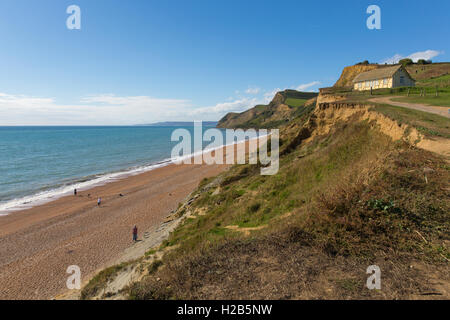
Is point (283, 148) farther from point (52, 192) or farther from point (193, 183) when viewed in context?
point (52, 192)

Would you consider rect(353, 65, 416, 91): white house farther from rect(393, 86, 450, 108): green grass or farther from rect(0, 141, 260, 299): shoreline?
rect(0, 141, 260, 299): shoreline

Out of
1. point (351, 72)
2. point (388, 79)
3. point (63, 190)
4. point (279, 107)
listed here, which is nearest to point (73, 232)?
point (63, 190)

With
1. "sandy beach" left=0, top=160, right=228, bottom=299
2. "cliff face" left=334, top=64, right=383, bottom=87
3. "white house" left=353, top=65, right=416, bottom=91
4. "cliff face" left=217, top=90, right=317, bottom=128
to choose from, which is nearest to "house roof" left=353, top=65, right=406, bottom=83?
"white house" left=353, top=65, right=416, bottom=91

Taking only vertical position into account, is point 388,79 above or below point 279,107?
below

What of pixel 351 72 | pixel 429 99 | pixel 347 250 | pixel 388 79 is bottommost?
pixel 347 250

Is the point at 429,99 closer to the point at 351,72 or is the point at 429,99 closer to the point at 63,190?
the point at 63,190

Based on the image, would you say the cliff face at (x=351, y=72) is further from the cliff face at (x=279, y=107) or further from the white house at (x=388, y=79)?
the cliff face at (x=279, y=107)

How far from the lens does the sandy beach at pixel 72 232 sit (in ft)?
43.1

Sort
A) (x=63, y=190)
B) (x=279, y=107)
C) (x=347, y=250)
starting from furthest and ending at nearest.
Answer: (x=279, y=107), (x=63, y=190), (x=347, y=250)

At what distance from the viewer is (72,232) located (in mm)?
18703

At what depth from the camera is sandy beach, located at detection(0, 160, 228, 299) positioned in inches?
517

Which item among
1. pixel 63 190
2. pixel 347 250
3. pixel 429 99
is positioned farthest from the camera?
pixel 63 190

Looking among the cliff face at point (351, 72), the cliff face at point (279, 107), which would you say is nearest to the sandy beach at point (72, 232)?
the cliff face at point (351, 72)
